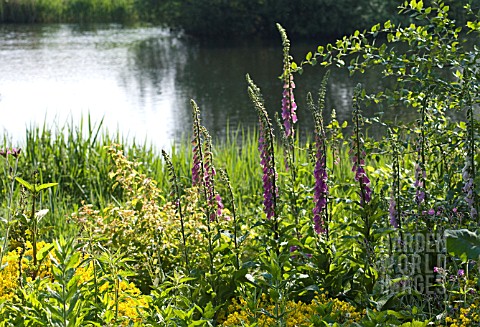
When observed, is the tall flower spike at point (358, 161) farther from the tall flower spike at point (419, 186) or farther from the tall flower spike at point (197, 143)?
the tall flower spike at point (197, 143)

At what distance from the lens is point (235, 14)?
23.6m

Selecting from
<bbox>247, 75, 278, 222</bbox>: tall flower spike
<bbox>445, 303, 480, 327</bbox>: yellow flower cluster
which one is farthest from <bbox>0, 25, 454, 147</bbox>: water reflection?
<bbox>445, 303, 480, 327</bbox>: yellow flower cluster

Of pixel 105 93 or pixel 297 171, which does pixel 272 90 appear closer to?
pixel 105 93

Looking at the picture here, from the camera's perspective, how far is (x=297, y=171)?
354 centimetres

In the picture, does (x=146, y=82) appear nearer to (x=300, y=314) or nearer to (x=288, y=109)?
(x=288, y=109)

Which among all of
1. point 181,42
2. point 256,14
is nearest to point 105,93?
point 181,42

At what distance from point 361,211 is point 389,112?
9385 millimetres

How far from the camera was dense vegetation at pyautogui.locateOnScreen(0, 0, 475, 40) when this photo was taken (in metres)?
22.3

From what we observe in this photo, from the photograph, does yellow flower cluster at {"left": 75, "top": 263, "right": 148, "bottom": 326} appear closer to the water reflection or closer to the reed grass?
the water reflection

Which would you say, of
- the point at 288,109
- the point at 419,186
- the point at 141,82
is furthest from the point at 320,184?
the point at 141,82

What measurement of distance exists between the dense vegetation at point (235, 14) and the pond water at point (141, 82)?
118cm

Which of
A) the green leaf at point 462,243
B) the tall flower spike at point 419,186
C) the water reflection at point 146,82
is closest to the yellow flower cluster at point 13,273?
the tall flower spike at point 419,186

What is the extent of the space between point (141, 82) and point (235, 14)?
29.5ft

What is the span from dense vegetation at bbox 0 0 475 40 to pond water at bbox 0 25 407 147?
118 centimetres
